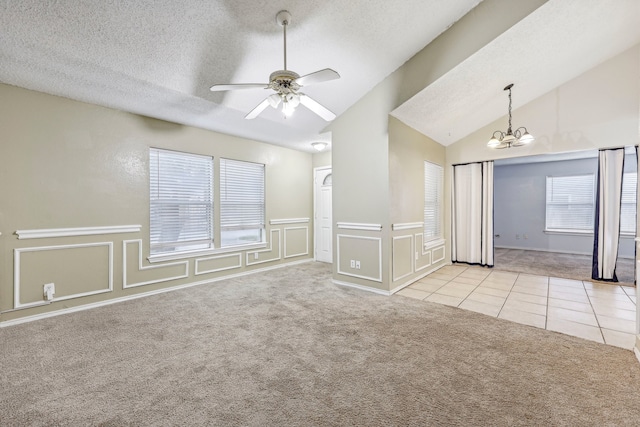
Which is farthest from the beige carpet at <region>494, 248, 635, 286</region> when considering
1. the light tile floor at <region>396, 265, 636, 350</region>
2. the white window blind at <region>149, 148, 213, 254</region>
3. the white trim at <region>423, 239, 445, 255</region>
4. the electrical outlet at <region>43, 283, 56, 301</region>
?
the electrical outlet at <region>43, 283, 56, 301</region>

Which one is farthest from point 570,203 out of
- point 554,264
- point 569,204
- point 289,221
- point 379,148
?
point 289,221

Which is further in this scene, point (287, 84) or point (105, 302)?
point (105, 302)

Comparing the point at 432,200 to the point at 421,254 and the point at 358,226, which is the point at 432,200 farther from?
the point at 358,226

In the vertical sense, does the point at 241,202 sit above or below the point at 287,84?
below

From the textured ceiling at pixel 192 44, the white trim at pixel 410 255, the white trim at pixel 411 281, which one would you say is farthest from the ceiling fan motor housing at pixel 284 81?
the white trim at pixel 411 281

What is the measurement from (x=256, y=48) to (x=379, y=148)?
6.59 ft

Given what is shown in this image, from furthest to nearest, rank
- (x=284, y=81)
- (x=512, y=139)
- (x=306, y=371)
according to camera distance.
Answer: (x=512, y=139) < (x=284, y=81) < (x=306, y=371)

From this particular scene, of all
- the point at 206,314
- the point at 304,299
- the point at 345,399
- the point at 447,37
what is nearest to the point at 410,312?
the point at 304,299

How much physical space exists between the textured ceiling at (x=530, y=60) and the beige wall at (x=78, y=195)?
12.0ft

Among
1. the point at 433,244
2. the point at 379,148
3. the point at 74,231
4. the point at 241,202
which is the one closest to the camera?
the point at 74,231

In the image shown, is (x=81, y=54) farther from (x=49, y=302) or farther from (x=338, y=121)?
(x=338, y=121)

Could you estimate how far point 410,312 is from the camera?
3133 mm

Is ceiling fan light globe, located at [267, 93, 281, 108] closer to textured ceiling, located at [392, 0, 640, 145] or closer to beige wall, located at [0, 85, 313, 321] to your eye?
textured ceiling, located at [392, 0, 640, 145]

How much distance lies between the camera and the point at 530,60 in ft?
11.2
